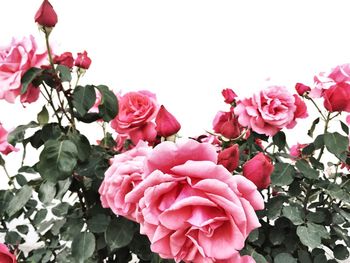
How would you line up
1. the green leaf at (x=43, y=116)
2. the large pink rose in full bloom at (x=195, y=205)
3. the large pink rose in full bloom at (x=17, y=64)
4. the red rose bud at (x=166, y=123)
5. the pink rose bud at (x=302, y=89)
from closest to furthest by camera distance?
the large pink rose in full bloom at (x=195, y=205), the red rose bud at (x=166, y=123), the large pink rose in full bloom at (x=17, y=64), the green leaf at (x=43, y=116), the pink rose bud at (x=302, y=89)

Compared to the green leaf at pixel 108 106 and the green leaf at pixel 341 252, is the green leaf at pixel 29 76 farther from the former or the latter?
the green leaf at pixel 341 252

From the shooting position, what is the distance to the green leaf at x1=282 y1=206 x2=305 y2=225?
912 millimetres

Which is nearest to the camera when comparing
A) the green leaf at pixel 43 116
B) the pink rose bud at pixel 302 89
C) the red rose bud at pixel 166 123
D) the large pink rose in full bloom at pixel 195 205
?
the large pink rose in full bloom at pixel 195 205

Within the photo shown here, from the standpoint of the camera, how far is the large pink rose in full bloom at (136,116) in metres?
0.86

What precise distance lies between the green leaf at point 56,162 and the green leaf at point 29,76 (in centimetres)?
9

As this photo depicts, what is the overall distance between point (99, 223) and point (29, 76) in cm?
29


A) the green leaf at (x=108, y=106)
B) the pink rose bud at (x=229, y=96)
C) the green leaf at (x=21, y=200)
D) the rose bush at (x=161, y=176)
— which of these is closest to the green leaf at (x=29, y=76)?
the rose bush at (x=161, y=176)

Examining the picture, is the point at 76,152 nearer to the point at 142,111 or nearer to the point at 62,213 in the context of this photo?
the point at 142,111

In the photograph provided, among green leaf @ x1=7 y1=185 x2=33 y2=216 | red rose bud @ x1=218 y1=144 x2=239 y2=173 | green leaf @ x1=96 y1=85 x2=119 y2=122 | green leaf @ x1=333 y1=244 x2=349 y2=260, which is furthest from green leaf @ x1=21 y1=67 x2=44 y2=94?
green leaf @ x1=333 y1=244 x2=349 y2=260

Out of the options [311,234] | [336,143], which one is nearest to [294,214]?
[311,234]

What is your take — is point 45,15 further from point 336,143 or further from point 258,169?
point 336,143

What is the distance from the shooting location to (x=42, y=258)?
1093 millimetres

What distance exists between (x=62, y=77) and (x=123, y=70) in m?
0.80

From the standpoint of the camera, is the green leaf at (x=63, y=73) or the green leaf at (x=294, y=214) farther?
the green leaf at (x=294, y=214)
